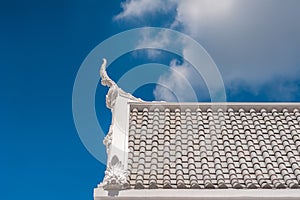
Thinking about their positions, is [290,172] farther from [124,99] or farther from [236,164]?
[124,99]

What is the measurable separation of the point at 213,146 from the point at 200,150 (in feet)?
1.23

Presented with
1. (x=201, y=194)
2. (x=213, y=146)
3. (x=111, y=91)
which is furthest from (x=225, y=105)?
(x=201, y=194)

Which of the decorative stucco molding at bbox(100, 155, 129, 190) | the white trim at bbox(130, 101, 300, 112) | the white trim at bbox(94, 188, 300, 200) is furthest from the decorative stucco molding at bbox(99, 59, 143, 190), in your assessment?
the white trim at bbox(130, 101, 300, 112)

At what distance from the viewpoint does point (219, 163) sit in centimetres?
1095

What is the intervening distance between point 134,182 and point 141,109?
3.42 meters

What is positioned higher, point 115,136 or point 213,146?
point 115,136

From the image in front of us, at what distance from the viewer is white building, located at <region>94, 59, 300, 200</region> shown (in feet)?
32.3

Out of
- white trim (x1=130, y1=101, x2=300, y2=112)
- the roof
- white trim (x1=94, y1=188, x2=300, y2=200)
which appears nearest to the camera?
white trim (x1=94, y1=188, x2=300, y2=200)

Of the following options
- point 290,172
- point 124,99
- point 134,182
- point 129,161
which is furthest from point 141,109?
point 290,172

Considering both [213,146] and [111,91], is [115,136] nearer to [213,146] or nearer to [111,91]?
[111,91]

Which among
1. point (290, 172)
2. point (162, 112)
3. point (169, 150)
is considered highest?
point (162, 112)

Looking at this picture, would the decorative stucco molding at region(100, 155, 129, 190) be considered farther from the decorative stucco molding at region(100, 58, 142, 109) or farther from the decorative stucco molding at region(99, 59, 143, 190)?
the decorative stucco molding at region(100, 58, 142, 109)

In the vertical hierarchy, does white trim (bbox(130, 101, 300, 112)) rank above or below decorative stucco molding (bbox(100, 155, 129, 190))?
above

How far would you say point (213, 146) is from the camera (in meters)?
11.6
